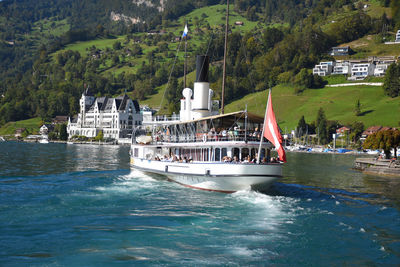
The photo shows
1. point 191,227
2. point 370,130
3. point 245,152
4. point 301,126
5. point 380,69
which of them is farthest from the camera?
point 380,69

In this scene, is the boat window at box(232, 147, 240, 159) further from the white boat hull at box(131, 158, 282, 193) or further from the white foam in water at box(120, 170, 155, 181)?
the white foam in water at box(120, 170, 155, 181)

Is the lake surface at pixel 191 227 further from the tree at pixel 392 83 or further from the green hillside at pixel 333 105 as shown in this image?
the tree at pixel 392 83

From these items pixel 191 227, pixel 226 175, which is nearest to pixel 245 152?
pixel 226 175

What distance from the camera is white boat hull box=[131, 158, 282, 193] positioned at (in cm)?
3341

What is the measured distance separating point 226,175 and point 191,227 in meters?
9.42

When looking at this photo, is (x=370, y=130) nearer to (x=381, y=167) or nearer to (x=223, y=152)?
(x=381, y=167)

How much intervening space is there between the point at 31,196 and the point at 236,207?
680 inches

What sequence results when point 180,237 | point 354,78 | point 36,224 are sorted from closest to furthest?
point 180,237 → point 36,224 → point 354,78

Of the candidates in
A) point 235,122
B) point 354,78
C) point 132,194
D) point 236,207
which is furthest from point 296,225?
point 354,78

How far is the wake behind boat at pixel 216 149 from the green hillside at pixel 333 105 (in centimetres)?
10859

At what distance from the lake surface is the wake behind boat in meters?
1.44

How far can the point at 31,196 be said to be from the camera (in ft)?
115

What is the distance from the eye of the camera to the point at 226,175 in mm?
34344

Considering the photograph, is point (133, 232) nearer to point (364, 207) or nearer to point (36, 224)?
point (36, 224)
